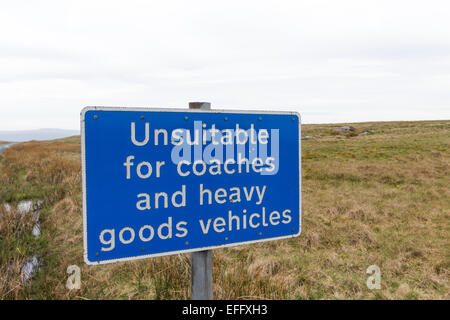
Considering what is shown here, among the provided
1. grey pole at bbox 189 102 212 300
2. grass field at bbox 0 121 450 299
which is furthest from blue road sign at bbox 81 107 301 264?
grass field at bbox 0 121 450 299

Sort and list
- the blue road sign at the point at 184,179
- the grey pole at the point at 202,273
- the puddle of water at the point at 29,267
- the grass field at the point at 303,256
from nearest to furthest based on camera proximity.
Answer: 1. the blue road sign at the point at 184,179
2. the grey pole at the point at 202,273
3. the grass field at the point at 303,256
4. the puddle of water at the point at 29,267

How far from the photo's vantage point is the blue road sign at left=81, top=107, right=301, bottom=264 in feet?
4.97

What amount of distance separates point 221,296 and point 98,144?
2.49 metres

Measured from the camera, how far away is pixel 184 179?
166 cm

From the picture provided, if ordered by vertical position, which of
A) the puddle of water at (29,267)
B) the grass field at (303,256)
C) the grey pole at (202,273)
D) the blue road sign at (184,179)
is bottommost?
the puddle of water at (29,267)

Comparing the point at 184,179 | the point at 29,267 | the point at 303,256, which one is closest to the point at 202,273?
the point at 184,179

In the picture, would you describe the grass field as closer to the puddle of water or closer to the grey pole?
the puddle of water

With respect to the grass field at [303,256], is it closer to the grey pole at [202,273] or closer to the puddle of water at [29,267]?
the puddle of water at [29,267]

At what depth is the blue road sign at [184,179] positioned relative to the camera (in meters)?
1.52

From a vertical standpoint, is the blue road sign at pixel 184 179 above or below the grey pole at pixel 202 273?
above

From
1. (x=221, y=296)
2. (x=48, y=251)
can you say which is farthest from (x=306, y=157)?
(x=221, y=296)

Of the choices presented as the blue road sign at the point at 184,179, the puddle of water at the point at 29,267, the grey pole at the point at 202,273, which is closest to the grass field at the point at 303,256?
the puddle of water at the point at 29,267

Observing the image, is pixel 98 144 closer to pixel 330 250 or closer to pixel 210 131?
pixel 210 131

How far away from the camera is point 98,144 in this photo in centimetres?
150
